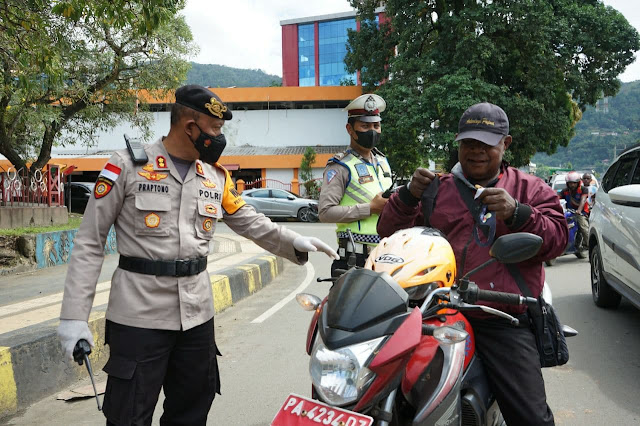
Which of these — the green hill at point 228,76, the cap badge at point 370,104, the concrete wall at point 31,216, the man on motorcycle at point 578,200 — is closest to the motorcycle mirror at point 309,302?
the cap badge at point 370,104

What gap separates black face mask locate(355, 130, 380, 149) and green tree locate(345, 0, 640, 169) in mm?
19221

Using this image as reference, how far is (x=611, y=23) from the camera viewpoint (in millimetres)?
24172

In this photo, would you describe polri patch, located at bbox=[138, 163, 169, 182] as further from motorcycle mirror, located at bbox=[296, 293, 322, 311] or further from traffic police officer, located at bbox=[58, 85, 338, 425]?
motorcycle mirror, located at bbox=[296, 293, 322, 311]

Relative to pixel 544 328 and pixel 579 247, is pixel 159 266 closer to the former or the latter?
pixel 544 328

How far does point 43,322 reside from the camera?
4.83m

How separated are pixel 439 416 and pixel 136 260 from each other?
143cm

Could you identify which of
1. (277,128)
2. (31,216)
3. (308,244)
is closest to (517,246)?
(308,244)

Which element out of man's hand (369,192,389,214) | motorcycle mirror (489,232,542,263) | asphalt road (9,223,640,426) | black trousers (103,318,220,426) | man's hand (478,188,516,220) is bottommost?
asphalt road (9,223,640,426)

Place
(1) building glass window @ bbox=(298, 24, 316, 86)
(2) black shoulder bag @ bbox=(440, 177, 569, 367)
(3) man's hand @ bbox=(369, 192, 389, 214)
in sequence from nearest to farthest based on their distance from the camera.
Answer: (2) black shoulder bag @ bbox=(440, 177, 569, 367)
(3) man's hand @ bbox=(369, 192, 389, 214)
(1) building glass window @ bbox=(298, 24, 316, 86)

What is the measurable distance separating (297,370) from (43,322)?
2.18 metres

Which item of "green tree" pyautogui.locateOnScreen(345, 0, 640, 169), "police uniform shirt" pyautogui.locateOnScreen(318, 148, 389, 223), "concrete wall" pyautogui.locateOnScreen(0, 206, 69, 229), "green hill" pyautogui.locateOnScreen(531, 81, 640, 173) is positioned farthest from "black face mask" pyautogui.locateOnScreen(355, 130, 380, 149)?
"green hill" pyautogui.locateOnScreen(531, 81, 640, 173)

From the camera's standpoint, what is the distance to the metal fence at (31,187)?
10547mm

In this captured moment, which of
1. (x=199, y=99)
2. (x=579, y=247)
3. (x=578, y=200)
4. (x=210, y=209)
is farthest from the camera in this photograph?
(x=578, y=200)

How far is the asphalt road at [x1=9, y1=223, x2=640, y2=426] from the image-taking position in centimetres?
377
